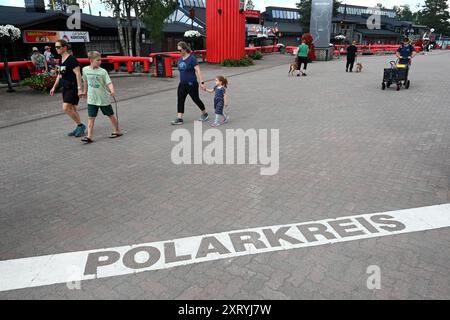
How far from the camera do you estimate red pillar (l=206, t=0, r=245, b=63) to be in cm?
2211

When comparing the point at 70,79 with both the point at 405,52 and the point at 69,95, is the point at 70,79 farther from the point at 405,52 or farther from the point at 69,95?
the point at 405,52

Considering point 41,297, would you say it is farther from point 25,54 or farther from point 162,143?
point 25,54

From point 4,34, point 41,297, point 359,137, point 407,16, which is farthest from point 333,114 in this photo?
point 407,16

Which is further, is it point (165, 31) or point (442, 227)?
point (165, 31)

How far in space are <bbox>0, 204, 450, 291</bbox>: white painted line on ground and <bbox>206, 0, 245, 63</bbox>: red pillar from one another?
822 inches

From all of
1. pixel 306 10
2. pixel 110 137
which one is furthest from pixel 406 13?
pixel 110 137

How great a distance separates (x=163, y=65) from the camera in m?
16.8

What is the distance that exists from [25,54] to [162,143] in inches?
562

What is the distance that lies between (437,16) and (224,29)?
78.3 meters

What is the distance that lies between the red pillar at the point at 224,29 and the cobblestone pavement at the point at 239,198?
15.6 meters

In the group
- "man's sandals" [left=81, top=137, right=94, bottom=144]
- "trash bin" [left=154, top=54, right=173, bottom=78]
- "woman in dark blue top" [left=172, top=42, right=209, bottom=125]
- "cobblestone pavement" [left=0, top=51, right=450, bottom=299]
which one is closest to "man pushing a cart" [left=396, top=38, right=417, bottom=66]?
"cobblestone pavement" [left=0, top=51, right=450, bottom=299]

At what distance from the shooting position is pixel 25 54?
16.9 metres
